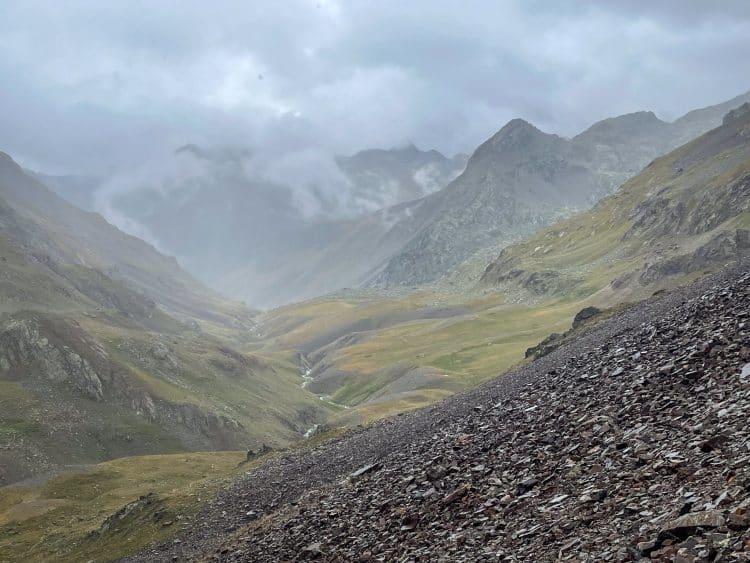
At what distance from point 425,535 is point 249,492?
101ft

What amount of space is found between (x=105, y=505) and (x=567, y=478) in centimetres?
6930

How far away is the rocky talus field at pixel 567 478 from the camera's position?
16016 mm

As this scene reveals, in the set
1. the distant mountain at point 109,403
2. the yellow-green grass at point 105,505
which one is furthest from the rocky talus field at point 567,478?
the distant mountain at point 109,403

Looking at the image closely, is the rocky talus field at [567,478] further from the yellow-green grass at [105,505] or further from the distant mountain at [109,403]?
the distant mountain at [109,403]

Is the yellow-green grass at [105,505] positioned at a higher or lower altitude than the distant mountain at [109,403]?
lower

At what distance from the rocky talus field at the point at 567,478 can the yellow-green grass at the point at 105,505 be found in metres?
8.49

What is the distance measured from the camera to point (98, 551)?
5503 centimetres

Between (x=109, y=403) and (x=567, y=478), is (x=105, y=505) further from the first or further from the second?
(x=567, y=478)

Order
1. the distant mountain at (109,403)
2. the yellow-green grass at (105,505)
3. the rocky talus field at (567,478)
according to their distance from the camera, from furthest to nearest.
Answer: the distant mountain at (109,403) → the yellow-green grass at (105,505) → the rocky talus field at (567,478)

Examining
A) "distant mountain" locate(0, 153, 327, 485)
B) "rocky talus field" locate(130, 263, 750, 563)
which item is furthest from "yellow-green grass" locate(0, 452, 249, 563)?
"distant mountain" locate(0, 153, 327, 485)

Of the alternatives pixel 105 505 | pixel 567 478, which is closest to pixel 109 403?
pixel 105 505

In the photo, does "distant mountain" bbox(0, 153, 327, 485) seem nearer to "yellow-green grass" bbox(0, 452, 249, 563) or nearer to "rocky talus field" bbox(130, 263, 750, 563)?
"yellow-green grass" bbox(0, 452, 249, 563)

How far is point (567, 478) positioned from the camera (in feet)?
72.5

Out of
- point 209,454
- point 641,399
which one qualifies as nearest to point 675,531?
point 641,399
